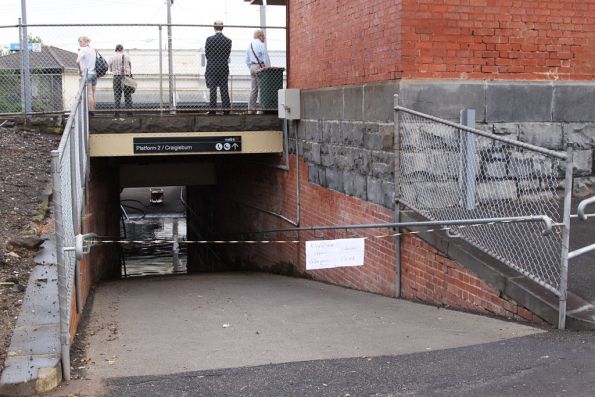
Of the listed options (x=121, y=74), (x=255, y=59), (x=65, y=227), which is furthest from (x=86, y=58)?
(x=65, y=227)

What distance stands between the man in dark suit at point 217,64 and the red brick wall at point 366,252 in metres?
1.68

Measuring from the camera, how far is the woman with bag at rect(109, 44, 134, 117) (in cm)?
1298

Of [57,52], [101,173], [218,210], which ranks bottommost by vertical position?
[218,210]

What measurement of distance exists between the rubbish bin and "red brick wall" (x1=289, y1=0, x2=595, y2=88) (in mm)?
3960

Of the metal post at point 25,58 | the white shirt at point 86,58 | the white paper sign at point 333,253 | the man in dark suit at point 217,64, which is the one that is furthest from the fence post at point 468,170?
the metal post at point 25,58

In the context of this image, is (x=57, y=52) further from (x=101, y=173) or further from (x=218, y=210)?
(x=218, y=210)

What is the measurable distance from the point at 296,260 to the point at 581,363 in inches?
308

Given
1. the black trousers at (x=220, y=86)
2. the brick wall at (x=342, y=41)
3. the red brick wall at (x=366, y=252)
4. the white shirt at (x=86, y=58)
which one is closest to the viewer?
the red brick wall at (x=366, y=252)

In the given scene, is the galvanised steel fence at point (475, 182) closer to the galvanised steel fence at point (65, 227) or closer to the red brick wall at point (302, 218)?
the red brick wall at point (302, 218)

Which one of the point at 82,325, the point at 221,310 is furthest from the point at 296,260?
the point at 82,325

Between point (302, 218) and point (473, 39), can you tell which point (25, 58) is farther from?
point (473, 39)

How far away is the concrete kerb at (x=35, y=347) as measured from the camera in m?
4.65

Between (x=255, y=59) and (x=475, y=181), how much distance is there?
22.7 feet

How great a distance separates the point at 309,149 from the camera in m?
11.5
